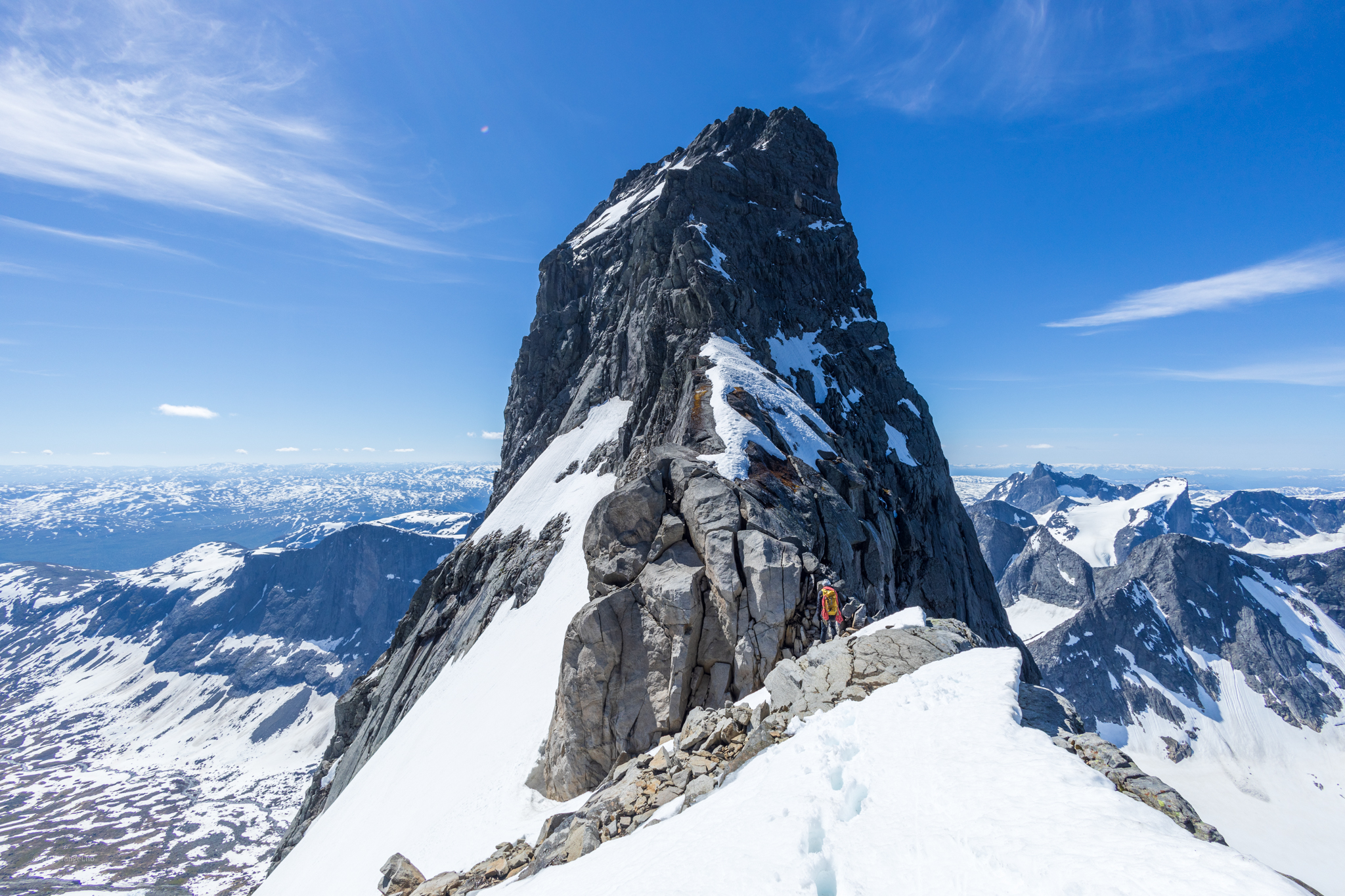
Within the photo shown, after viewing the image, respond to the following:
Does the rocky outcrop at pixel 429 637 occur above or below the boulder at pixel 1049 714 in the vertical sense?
below

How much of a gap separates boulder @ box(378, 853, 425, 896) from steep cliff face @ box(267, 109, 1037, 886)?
→ 441 centimetres

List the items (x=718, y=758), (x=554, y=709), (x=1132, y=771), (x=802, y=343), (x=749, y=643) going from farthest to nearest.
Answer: (x=802, y=343) → (x=554, y=709) → (x=749, y=643) → (x=718, y=758) → (x=1132, y=771)

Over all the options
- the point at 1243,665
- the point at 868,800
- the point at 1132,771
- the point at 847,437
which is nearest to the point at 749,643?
the point at 868,800

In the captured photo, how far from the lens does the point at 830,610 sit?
1565 centimetres

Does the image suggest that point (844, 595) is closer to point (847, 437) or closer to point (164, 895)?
point (847, 437)

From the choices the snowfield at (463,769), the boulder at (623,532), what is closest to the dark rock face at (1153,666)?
the snowfield at (463,769)

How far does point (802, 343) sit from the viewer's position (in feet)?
190

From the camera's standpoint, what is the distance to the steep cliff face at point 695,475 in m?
17.9

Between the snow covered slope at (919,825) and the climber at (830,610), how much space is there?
407cm

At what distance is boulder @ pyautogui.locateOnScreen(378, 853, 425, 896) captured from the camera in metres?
14.2

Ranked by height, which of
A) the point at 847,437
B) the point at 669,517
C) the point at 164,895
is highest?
the point at 847,437

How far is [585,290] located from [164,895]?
544ft

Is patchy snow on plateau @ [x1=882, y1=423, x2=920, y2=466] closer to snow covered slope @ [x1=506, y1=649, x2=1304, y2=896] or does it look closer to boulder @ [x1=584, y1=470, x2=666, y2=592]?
boulder @ [x1=584, y1=470, x2=666, y2=592]

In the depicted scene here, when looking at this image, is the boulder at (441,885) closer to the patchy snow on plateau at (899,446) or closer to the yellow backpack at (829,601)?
the yellow backpack at (829,601)
